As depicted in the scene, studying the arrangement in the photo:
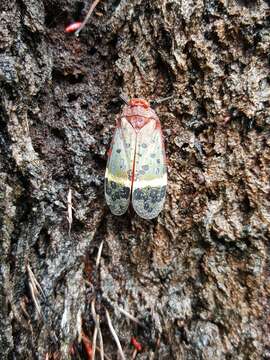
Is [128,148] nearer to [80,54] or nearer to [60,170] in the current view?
[60,170]

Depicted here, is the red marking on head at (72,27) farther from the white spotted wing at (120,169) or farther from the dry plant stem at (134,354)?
the dry plant stem at (134,354)

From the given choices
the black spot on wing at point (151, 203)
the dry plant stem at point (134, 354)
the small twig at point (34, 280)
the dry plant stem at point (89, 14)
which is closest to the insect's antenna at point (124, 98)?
the dry plant stem at point (89, 14)

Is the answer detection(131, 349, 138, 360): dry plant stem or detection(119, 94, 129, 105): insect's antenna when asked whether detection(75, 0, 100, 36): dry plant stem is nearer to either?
detection(119, 94, 129, 105): insect's antenna

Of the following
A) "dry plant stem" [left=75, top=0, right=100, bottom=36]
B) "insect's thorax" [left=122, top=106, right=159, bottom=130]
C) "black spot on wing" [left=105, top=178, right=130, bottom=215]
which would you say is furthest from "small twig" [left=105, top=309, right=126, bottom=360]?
→ "dry plant stem" [left=75, top=0, right=100, bottom=36]

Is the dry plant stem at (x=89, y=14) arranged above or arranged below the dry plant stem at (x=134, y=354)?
above

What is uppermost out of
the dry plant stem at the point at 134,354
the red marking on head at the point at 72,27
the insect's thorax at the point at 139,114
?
the red marking on head at the point at 72,27

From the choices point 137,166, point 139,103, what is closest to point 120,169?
point 137,166

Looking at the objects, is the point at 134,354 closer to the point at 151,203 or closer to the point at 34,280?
the point at 34,280
